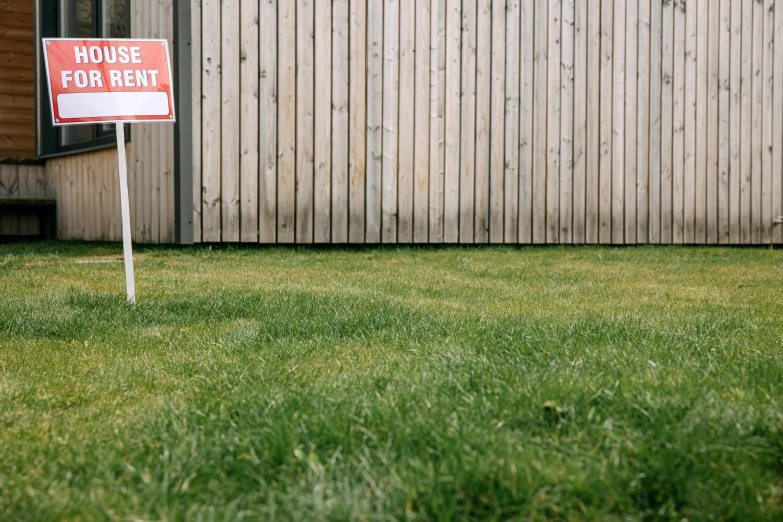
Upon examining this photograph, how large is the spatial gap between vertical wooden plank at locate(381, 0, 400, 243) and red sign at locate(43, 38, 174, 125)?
3.47 m

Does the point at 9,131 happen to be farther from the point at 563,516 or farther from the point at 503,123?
the point at 563,516

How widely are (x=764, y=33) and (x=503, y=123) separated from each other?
130 inches

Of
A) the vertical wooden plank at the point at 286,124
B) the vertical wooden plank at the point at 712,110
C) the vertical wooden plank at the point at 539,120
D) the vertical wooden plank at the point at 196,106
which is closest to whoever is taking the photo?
the vertical wooden plank at the point at 196,106

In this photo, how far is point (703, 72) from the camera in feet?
28.1

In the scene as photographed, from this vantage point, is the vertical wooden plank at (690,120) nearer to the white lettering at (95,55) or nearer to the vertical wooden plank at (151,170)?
the vertical wooden plank at (151,170)

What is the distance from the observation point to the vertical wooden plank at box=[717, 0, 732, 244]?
28.3 feet

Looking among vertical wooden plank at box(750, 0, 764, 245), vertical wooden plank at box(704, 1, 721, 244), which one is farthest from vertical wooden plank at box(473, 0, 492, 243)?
vertical wooden plank at box(750, 0, 764, 245)

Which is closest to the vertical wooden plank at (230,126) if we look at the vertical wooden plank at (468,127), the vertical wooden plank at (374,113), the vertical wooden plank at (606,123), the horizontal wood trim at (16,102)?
the vertical wooden plank at (374,113)

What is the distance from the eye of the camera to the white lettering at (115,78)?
4.04 metres

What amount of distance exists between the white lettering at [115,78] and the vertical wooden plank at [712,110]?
6550 millimetres

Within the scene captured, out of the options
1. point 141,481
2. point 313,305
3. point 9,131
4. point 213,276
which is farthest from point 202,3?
point 141,481

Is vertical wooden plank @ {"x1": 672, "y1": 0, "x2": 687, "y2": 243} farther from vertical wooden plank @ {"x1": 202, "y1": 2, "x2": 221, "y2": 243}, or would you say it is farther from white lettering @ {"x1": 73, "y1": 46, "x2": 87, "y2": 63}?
white lettering @ {"x1": 73, "y1": 46, "x2": 87, "y2": 63}

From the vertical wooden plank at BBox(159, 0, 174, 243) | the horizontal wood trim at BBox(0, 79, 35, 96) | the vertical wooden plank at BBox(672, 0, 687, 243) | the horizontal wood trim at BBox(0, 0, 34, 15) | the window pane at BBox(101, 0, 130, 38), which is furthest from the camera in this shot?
the horizontal wood trim at BBox(0, 79, 35, 96)

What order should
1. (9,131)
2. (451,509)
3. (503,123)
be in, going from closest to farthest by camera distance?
1. (451,509)
2. (503,123)
3. (9,131)
